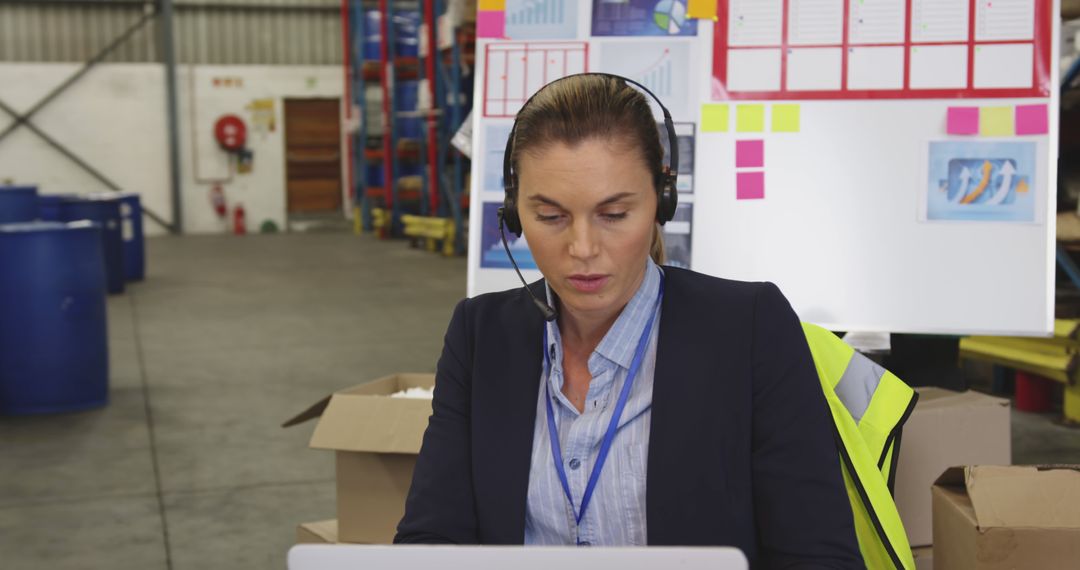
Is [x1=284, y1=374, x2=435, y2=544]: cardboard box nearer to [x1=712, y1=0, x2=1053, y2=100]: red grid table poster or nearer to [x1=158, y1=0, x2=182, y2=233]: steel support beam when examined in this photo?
[x1=712, y1=0, x2=1053, y2=100]: red grid table poster

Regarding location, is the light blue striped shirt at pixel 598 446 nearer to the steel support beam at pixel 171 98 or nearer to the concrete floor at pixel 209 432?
the concrete floor at pixel 209 432

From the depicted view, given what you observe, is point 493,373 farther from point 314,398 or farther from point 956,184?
point 314,398

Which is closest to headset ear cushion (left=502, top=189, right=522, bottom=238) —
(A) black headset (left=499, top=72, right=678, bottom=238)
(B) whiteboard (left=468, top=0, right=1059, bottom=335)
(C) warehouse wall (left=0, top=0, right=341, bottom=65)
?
(A) black headset (left=499, top=72, right=678, bottom=238)

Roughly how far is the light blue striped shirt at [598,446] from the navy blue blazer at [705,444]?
2 centimetres

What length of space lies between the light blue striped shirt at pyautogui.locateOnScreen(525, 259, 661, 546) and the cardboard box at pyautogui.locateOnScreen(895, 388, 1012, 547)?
1.02 m

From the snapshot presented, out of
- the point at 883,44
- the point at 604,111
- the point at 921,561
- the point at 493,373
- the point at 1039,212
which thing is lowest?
the point at 921,561

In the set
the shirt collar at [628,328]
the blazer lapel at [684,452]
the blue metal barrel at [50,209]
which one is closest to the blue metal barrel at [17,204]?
the blue metal barrel at [50,209]

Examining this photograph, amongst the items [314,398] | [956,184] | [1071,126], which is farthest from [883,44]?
[314,398]

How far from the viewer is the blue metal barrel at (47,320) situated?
4.90 m

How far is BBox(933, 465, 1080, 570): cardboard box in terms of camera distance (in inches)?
56.0

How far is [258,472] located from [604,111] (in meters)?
3.16

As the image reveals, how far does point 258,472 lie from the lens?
4.13m

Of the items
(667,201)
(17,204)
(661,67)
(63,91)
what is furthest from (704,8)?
(63,91)

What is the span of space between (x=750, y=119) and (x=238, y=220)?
13201mm
